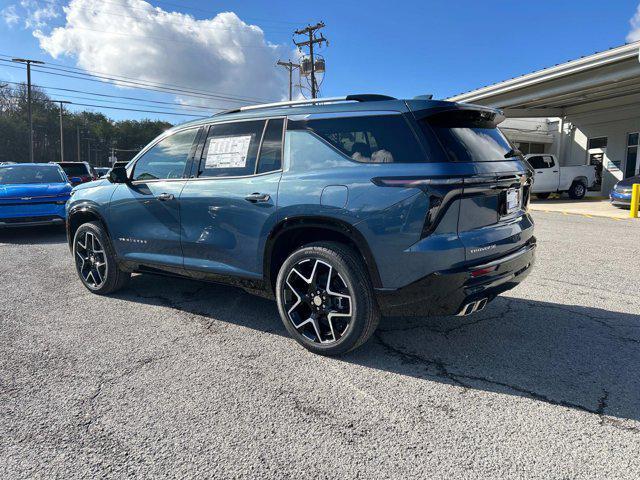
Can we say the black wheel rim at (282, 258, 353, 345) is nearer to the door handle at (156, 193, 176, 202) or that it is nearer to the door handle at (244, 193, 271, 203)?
the door handle at (244, 193, 271, 203)

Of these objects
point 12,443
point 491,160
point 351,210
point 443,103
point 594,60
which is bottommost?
point 12,443

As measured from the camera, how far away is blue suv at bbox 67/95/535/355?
290 cm

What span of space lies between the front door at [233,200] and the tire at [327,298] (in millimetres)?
352

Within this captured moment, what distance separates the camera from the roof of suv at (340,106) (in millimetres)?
3072

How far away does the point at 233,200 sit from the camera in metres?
3.67

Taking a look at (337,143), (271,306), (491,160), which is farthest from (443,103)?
(271,306)

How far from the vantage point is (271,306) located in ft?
15.0

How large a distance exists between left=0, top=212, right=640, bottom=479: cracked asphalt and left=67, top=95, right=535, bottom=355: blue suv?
0.46 m

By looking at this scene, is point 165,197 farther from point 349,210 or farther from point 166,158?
point 349,210

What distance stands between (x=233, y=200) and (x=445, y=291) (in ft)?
6.00

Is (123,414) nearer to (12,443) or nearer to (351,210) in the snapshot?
(12,443)

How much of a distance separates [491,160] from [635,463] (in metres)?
1.98

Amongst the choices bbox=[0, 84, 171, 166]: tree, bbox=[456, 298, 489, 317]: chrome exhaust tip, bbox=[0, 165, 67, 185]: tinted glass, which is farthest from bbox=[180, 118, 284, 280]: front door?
bbox=[0, 84, 171, 166]: tree

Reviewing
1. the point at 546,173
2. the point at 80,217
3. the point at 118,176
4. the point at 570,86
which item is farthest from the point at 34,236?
the point at 546,173
